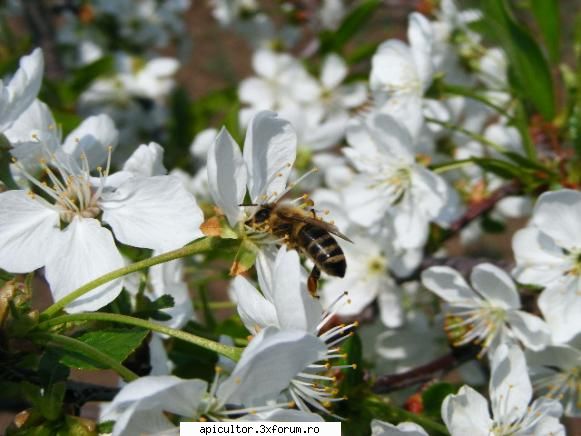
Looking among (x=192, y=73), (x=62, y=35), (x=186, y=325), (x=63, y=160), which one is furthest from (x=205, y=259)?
(x=192, y=73)

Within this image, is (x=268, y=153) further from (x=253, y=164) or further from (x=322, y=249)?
(x=322, y=249)

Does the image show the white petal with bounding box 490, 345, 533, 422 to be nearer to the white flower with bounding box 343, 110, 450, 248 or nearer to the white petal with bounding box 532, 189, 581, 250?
the white petal with bounding box 532, 189, 581, 250

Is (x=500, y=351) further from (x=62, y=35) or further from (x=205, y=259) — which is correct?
(x=62, y=35)

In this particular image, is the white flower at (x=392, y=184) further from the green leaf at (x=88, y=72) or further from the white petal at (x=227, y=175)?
the green leaf at (x=88, y=72)

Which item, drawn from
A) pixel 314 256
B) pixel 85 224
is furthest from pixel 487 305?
pixel 85 224

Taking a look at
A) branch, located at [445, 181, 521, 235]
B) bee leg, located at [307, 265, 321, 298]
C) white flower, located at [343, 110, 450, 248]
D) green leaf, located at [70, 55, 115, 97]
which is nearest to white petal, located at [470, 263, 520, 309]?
white flower, located at [343, 110, 450, 248]
